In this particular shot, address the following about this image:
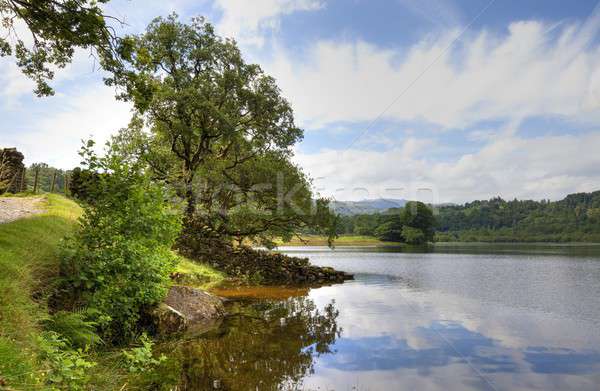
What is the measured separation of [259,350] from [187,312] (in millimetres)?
3995

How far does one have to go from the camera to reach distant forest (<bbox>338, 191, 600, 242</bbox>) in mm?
141750

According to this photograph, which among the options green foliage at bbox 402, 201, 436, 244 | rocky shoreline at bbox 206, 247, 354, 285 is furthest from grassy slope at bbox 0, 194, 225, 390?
green foliage at bbox 402, 201, 436, 244

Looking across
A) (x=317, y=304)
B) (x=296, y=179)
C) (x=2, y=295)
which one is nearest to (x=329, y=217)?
(x=296, y=179)

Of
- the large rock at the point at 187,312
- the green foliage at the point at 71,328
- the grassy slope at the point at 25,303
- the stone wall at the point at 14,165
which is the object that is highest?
the stone wall at the point at 14,165

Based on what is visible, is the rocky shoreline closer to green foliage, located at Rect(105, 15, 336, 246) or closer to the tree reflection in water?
green foliage, located at Rect(105, 15, 336, 246)

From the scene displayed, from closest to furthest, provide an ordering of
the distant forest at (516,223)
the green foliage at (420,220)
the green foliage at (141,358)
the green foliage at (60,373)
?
the green foliage at (60,373)
the green foliage at (141,358)
the green foliage at (420,220)
the distant forest at (516,223)

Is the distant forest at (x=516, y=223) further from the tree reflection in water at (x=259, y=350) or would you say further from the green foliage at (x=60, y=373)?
the green foliage at (x=60, y=373)

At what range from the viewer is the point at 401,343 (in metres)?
12.9

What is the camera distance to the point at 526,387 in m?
9.32

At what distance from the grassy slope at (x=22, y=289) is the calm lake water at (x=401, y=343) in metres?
3.40

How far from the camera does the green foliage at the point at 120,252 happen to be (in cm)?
1028

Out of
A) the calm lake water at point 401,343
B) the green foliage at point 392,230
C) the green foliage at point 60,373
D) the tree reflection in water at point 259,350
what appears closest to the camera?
the green foliage at point 60,373

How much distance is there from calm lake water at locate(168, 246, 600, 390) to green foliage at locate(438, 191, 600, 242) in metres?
142


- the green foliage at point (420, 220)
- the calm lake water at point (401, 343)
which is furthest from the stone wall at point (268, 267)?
the green foliage at point (420, 220)
